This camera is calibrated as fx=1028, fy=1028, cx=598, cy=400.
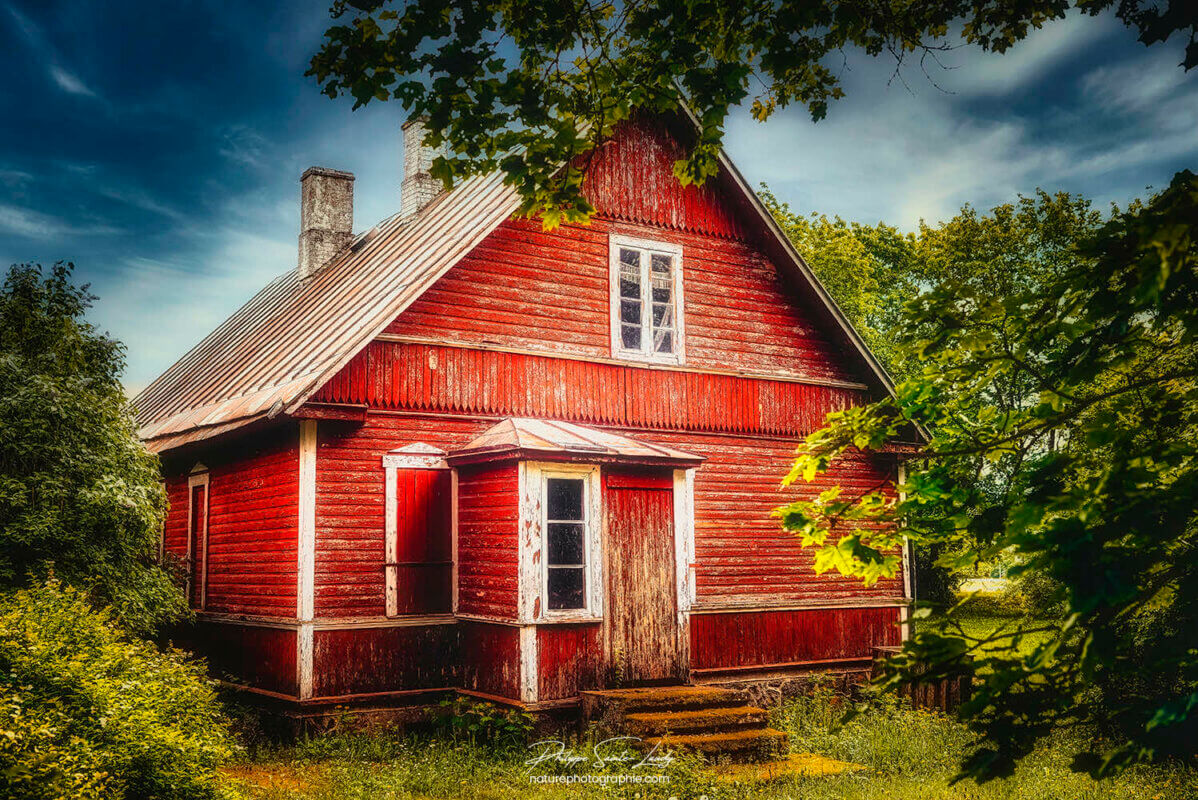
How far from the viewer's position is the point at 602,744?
10.4 m

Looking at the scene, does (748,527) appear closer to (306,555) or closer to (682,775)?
(682,775)

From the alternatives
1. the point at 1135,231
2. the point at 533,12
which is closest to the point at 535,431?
the point at 533,12

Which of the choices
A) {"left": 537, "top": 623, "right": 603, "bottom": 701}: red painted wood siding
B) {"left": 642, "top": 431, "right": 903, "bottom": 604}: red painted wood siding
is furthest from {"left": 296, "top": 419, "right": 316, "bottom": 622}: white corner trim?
{"left": 642, "top": 431, "right": 903, "bottom": 604}: red painted wood siding

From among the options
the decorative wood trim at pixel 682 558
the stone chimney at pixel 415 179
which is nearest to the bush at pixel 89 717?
the decorative wood trim at pixel 682 558

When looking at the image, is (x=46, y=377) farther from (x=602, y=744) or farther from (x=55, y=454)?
(x=602, y=744)

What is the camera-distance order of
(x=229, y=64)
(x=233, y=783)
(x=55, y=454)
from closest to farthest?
(x=233, y=783)
(x=55, y=454)
(x=229, y=64)

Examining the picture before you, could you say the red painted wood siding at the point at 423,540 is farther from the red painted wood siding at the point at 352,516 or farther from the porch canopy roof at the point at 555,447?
the porch canopy roof at the point at 555,447

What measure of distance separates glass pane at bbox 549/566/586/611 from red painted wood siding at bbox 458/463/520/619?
50 cm

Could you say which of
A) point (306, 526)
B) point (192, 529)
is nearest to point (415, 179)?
point (192, 529)

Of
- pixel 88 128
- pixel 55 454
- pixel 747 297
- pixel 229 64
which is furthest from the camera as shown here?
pixel 88 128

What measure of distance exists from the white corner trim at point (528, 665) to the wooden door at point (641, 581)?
996mm

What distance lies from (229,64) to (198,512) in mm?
11816

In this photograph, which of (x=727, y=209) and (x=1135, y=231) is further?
(x=727, y=209)

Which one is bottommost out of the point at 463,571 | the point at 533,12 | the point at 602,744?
the point at 602,744
